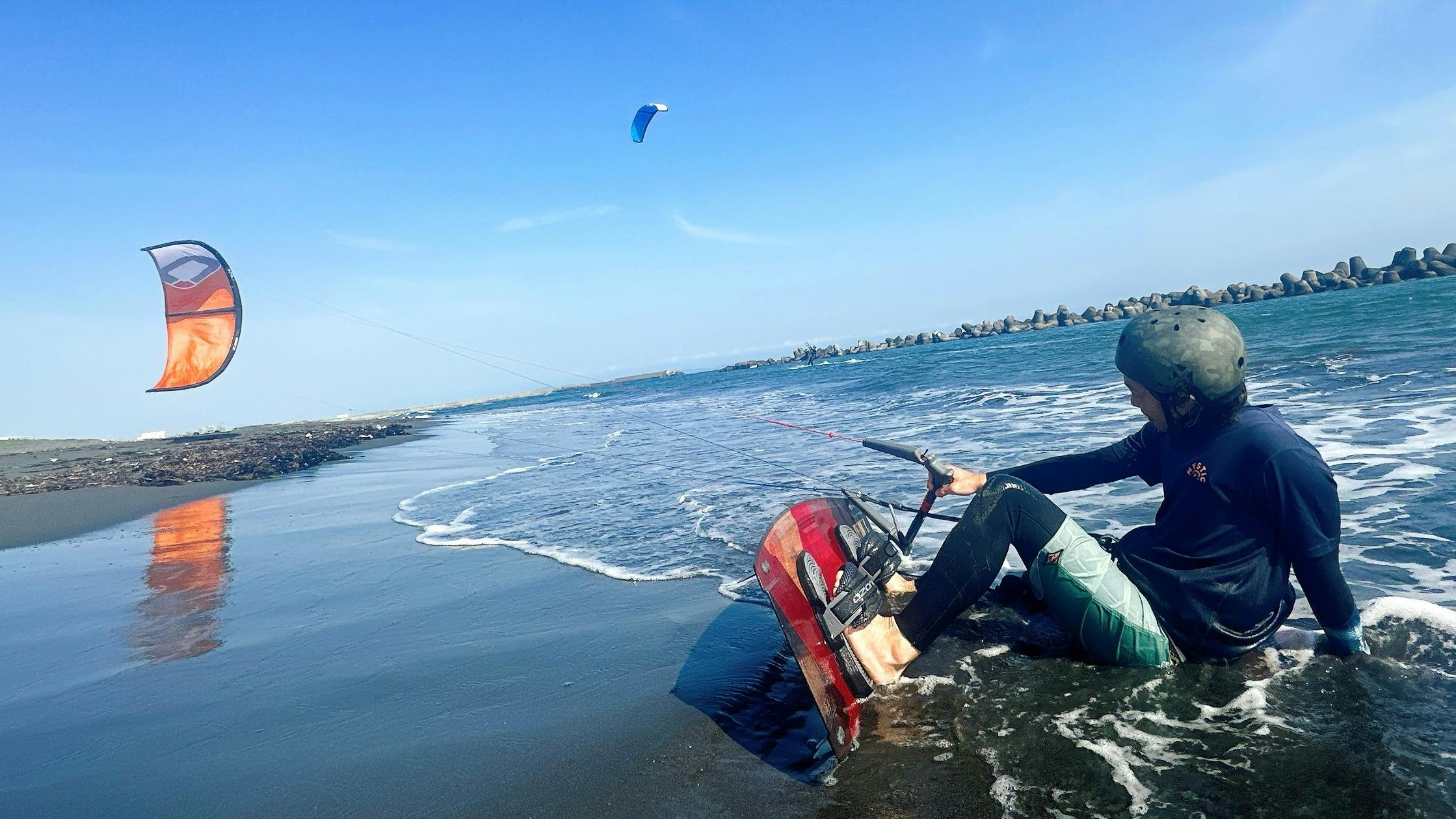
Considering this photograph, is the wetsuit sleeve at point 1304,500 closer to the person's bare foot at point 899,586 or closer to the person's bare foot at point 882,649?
the person's bare foot at point 882,649

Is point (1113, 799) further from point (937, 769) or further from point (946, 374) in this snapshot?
point (946, 374)

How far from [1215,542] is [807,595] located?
166cm

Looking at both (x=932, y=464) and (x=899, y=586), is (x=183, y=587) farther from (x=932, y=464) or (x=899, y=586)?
(x=932, y=464)

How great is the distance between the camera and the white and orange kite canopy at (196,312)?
1894 cm

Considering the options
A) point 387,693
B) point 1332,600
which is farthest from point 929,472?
point 387,693

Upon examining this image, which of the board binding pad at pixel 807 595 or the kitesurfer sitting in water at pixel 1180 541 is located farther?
the board binding pad at pixel 807 595

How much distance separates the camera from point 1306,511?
107 inches

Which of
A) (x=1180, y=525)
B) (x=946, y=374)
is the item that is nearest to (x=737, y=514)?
(x=1180, y=525)

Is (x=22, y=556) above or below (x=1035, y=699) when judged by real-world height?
above

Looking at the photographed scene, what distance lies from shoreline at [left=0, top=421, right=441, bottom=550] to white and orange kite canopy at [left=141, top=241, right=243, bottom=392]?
15.9ft

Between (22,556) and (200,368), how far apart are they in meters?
11.9

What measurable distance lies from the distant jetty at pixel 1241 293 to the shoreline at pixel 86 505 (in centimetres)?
2820

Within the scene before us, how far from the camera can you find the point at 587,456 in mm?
14023

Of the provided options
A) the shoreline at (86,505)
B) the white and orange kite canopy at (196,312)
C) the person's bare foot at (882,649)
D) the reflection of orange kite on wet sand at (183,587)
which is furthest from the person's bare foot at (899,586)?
the white and orange kite canopy at (196,312)
